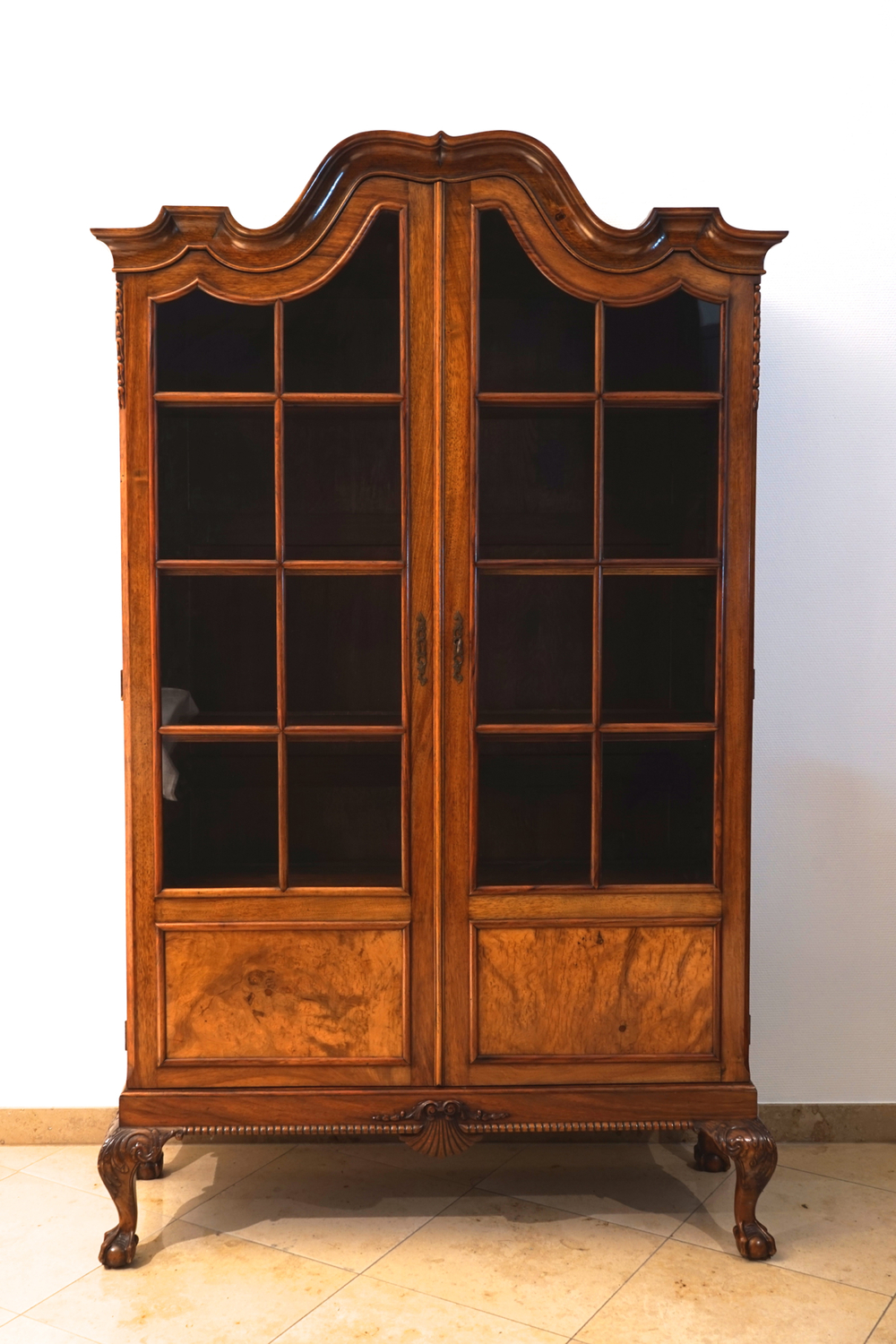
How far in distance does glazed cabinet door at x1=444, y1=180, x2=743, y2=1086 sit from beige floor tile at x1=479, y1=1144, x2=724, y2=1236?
0.39 metres

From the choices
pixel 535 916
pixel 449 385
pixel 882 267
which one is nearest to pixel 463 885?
pixel 535 916

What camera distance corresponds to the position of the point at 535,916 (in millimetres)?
2277

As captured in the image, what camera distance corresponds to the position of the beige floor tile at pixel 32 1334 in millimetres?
2023

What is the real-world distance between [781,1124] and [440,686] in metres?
1.45

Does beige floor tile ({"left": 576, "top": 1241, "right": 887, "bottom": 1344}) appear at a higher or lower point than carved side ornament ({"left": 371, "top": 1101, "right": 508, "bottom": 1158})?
lower

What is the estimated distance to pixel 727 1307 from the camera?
2.11 m

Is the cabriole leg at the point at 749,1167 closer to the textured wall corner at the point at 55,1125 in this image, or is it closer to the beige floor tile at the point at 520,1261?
the beige floor tile at the point at 520,1261

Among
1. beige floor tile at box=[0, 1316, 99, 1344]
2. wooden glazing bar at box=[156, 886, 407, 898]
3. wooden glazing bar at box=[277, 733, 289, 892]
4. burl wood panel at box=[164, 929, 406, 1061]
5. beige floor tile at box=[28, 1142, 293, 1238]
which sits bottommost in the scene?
beige floor tile at box=[28, 1142, 293, 1238]

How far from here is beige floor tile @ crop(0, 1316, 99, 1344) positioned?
2023 mm

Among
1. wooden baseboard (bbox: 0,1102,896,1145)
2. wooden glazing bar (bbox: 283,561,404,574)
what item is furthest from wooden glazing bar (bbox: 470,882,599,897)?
wooden baseboard (bbox: 0,1102,896,1145)

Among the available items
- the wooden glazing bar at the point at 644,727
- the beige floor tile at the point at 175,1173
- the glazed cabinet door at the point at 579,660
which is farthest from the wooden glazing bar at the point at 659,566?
the beige floor tile at the point at 175,1173

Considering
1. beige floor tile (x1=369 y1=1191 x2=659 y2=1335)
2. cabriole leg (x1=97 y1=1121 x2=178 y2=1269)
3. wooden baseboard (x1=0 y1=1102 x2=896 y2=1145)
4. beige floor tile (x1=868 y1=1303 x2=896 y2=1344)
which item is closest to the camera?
beige floor tile (x1=868 y1=1303 x2=896 y2=1344)

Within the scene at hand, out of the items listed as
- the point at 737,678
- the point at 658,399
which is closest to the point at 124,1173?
the point at 737,678

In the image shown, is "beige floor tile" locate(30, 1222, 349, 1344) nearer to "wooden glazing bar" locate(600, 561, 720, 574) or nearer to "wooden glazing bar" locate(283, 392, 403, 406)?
"wooden glazing bar" locate(600, 561, 720, 574)
